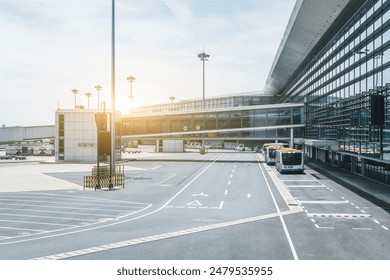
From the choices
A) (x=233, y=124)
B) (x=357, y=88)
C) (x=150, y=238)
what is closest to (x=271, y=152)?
(x=233, y=124)

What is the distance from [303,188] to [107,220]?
66.6ft

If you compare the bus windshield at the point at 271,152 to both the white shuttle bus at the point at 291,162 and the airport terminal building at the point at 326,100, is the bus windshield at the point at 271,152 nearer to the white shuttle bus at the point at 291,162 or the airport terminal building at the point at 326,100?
the airport terminal building at the point at 326,100

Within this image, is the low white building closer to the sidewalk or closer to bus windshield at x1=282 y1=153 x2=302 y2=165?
bus windshield at x1=282 y1=153 x2=302 y2=165

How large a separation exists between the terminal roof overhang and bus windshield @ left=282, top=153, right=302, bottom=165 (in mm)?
16349

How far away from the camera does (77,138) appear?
7044cm

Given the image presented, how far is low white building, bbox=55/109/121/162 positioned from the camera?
7019 centimetres

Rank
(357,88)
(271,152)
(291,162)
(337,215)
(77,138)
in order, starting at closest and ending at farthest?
1. (337,215)
2. (357,88)
3. (291,162)
4. (271,152)
5. (77,138)

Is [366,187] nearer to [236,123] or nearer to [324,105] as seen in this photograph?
[324,105]

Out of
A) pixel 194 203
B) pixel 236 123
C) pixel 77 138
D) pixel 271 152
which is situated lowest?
pixel 194 203

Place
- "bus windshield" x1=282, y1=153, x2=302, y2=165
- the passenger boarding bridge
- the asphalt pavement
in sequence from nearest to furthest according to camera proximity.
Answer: the asphalt pavement, "bus windshield" x1=282, y1=153, x2=302, y2=165, the passenger boarding bridge

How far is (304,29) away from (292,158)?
1718 centimetres

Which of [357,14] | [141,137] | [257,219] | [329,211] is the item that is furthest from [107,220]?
[141,137]

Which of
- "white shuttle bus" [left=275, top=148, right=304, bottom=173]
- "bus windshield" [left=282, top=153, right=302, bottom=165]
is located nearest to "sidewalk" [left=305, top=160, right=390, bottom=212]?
"white shuttle bus" [left=275, top=148, right=304, bottom=173]

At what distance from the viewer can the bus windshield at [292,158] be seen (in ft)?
158
